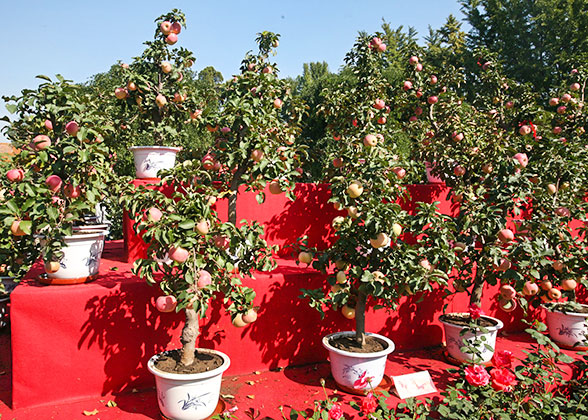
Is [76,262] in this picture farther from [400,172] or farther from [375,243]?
[400,172]

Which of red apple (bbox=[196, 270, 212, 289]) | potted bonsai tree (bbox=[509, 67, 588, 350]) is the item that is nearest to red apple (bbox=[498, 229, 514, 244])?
potted bonsai tree (bbox=[509, 67, 588, 350])

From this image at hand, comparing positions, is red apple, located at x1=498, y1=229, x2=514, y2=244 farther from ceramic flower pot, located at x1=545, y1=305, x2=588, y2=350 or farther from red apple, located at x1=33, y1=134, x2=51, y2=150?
red apple, located at x1=33, y1=134, x2=51, y2=150

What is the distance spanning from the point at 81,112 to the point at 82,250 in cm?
89

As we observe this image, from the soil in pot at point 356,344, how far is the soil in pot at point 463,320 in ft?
2.63

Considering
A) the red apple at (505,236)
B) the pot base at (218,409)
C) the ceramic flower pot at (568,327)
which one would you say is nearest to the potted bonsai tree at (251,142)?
the pot base at (218,409)

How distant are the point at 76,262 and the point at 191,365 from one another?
101 cm

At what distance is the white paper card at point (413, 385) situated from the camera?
271 cm

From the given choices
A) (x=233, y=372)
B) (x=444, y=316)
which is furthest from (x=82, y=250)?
(x=444, y=316)

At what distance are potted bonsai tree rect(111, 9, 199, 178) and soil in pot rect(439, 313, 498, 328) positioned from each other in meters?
2.74

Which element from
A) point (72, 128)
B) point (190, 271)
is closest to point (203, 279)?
point (190, 271)

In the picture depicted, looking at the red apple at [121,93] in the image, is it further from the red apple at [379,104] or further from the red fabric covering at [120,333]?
the red apple at [379,104]

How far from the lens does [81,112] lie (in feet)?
8.99

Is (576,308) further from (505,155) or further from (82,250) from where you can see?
(82,250)

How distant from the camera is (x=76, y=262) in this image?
9.29ft
